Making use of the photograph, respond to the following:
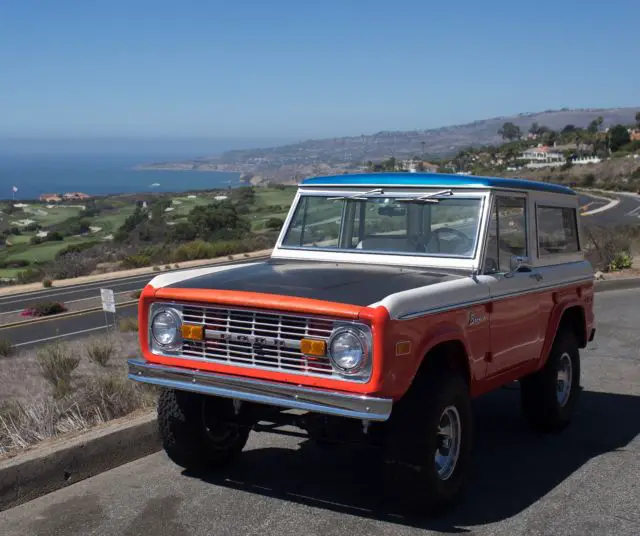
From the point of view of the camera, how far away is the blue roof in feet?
20.6

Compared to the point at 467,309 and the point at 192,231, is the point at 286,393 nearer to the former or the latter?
the point at 467,309

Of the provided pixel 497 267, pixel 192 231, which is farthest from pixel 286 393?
pixel 192 231

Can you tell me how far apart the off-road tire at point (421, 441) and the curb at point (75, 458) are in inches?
80.2

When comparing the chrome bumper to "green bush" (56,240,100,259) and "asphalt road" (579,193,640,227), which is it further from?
"green bush" (56,240,100,259)

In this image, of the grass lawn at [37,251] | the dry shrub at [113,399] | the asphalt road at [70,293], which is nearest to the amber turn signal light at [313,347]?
the dry shrub at [113,399]

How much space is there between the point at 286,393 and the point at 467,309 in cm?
135

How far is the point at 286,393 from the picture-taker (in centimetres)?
483

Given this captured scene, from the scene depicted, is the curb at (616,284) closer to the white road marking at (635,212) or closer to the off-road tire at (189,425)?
the off-road tire at (189,425)

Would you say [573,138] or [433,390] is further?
[573,138]

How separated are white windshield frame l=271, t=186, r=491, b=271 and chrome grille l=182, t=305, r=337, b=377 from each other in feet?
5.08

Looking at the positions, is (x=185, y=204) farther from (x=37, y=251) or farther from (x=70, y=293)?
(x=70, y=293)

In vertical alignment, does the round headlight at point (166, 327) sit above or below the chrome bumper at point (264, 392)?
above

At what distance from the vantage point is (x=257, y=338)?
16.4 feet

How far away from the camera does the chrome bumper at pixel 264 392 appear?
459 cm
